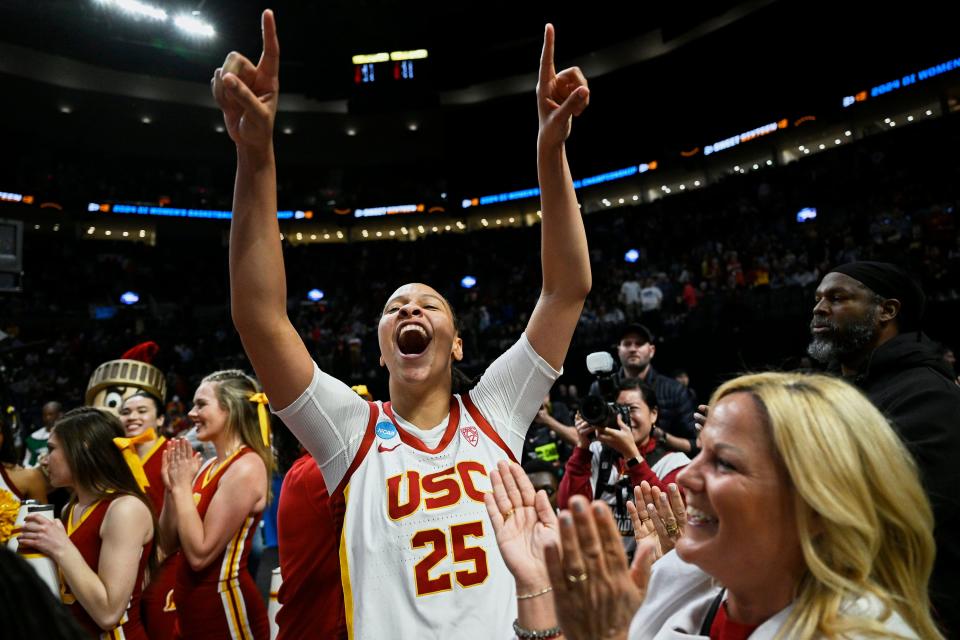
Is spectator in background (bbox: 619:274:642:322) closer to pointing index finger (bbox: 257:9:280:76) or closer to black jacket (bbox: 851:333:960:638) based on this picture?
black jacket (bbox: 851:333:960:638)

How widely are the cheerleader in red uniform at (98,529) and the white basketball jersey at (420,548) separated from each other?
48.5 inches

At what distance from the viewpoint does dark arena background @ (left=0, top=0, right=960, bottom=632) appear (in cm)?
1416

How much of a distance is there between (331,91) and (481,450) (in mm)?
21385

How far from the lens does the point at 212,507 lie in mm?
3033

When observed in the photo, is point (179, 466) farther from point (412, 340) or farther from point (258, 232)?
point (258, 232)

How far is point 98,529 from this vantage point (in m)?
2.71

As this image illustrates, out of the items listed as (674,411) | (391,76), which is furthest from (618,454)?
(391,76)

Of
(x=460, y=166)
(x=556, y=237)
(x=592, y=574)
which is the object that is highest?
(x=460, y=166)

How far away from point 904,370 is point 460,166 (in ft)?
77.9

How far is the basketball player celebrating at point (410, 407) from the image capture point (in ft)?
5.64

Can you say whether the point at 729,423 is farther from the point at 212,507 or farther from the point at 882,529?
the point at 212,507

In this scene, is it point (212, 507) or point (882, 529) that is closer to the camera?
point (882, 529)

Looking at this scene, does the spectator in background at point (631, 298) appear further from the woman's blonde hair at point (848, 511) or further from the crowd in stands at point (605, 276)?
the woman's blonde hair at point (848, 511)

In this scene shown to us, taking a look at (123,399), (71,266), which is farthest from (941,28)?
(71,266)
